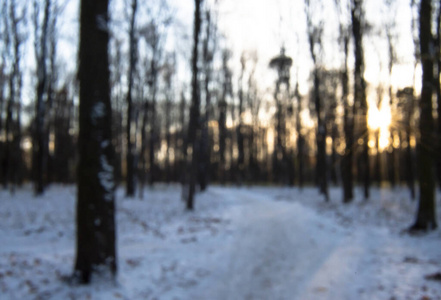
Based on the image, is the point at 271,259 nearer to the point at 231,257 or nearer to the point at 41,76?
the point at 231,257

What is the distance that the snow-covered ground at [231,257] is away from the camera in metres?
5.49

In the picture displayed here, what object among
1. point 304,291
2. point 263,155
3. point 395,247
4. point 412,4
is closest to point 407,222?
point 395,247

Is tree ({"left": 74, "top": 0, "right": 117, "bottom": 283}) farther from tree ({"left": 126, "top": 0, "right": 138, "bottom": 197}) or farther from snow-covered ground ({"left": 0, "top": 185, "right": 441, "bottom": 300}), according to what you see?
tree ({"left": 126, "top": 0, "right": 138, "bottom": 197})

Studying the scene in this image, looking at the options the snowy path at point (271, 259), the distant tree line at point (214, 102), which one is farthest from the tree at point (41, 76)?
the snowy path at point (271, 259)

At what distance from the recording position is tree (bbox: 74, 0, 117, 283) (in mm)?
5449

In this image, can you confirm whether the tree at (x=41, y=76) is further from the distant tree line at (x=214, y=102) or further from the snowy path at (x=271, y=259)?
the snowy path at (x=271, y=259)

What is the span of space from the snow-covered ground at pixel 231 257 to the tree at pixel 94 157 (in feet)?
1.36

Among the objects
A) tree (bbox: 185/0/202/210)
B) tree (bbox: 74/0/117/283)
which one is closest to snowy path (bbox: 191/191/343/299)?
tree (bbox: 74/0/117/283)

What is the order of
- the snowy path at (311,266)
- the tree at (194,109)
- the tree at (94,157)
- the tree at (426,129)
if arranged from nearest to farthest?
the tree at (94,157)
the snowy path at (311,266)
the tree at (426,129)
the tree at (194,109)

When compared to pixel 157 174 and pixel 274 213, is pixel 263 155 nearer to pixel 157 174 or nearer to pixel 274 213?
pixel 157 174

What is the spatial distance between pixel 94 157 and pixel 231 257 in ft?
12.7

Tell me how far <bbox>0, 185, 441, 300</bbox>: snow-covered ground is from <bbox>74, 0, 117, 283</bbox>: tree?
41cm

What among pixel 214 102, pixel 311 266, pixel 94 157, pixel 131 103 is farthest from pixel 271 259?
pixel 214 102

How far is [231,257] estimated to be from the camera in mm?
7715
